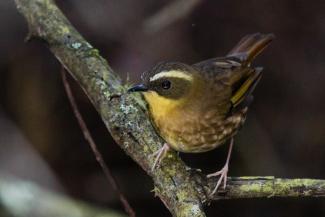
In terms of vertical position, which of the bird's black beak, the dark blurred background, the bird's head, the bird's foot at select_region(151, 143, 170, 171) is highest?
the bird's black beak

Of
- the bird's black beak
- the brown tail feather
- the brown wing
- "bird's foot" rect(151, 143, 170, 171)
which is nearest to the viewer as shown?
"bird's foot" rect(151, 143, 170, 171)

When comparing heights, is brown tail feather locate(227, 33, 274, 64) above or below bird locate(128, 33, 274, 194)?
below

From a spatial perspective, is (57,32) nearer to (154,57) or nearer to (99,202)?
(154,57)

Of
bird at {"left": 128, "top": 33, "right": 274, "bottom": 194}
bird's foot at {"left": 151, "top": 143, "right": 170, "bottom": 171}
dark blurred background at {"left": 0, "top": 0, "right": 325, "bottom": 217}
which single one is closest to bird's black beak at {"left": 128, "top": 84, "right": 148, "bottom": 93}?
bird at {"left": 128, "top": 33, "right": 274, "bottom": 194}

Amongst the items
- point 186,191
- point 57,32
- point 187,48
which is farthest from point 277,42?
point 186,191

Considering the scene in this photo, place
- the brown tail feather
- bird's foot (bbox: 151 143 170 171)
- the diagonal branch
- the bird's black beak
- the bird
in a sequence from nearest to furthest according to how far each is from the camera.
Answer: the diagonal branch < bird's foot (bbox: 151 143 170 171) < the bird's black beak < the bird < the brown tail feather

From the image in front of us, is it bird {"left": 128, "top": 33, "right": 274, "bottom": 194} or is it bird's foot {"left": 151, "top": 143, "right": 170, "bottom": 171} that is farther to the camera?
bird {"left": 128, "top": 33, "right": 274, "bottom": 194}

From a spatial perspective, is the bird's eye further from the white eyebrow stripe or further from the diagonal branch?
the diagonal branch

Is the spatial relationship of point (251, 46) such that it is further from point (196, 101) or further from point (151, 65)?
point (151, 65)
